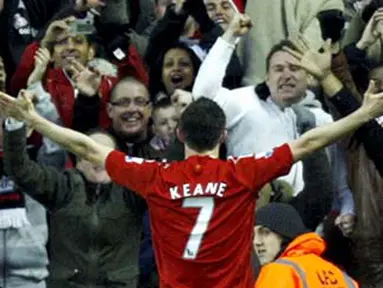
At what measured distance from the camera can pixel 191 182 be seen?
31.7 feet

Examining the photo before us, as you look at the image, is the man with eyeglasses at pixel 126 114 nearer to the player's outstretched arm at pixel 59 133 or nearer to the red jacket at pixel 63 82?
the red jacket at pixel 63 82

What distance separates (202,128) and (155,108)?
298cm

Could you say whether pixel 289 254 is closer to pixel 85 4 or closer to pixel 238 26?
pixel 238 26

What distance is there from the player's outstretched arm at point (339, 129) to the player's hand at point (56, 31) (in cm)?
366

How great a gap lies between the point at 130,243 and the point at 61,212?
1.62 feet

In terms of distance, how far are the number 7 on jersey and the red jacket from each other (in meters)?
3.12

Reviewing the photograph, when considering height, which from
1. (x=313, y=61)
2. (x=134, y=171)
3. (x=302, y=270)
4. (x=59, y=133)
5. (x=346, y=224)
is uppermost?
(x=313, y=61)

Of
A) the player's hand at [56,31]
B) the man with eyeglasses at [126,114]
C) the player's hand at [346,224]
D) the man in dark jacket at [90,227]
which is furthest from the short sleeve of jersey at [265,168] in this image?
the player's hand at [56,31]

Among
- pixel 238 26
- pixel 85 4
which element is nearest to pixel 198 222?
pixel 238 26

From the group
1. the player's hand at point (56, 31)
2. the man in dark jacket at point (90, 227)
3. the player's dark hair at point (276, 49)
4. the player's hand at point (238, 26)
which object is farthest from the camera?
the player's hand at point (56, 31)

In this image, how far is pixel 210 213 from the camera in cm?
970

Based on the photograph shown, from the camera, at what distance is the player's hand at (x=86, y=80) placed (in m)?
12.4

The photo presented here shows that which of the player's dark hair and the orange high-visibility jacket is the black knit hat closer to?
the orange high-visibility jacket

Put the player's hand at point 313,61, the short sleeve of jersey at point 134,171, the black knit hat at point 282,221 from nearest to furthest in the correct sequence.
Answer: the short sleeve of jersey at point 134,171, the black knit hat at point 282,221, the player's hand at point 313,61
